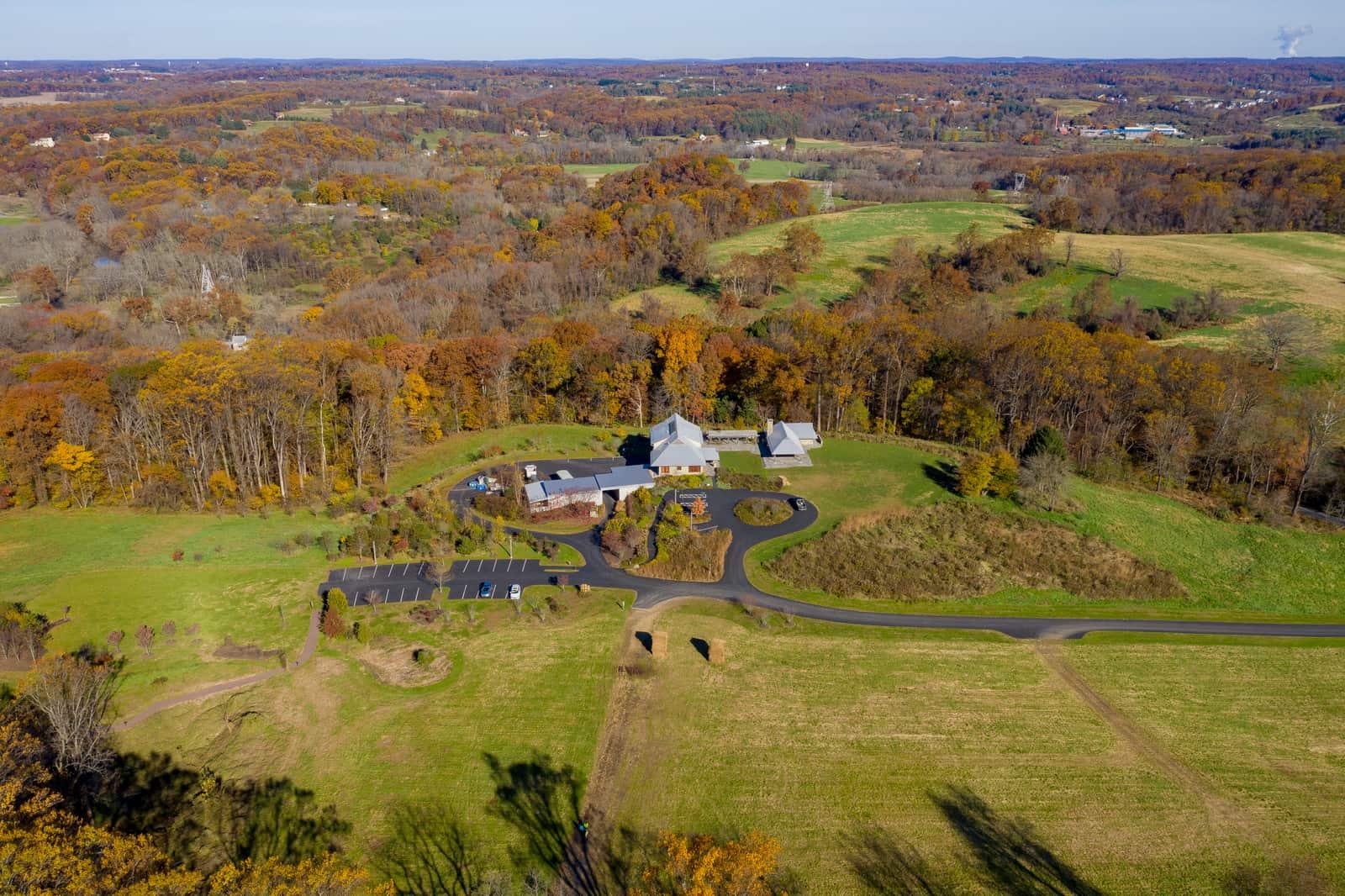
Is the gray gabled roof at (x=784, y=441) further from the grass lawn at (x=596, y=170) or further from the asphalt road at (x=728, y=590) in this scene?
the grass lawn at (x=596, y=170)

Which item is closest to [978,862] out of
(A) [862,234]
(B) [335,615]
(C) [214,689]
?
(B) [335,615]

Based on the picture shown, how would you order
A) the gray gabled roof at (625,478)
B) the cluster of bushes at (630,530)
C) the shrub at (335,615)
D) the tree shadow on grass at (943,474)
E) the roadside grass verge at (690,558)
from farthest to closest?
the tree shadow on grass at (943,474) → the gray gabled roof at (625,478) → the cluster of bushes at (630,530) → the roadside grass verge at (690,558) → the shrub at (335,615)

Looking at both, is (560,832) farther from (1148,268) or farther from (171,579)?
(1148,268)

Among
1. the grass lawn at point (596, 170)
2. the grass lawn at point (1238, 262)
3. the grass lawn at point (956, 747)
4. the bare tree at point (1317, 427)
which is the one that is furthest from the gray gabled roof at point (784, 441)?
the grass lawn at point (596, 170)

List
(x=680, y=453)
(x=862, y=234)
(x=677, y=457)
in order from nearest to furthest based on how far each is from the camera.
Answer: (x=677, y=457) → (x=680, y=453) → (x=862, y=234)

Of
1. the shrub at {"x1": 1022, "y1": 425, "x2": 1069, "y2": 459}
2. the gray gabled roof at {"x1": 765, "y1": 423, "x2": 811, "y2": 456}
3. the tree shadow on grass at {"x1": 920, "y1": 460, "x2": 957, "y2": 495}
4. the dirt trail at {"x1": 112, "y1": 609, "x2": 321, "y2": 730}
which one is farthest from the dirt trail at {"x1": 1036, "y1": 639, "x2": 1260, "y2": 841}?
the dirt trail at {"x1": 112, "y1": 609, "x2": 321, "y2": 730}

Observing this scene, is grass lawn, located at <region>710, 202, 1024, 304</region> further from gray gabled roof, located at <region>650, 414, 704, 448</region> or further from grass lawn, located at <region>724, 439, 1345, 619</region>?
grass lawn, located at <region>724, 439, 1345, 619</region>

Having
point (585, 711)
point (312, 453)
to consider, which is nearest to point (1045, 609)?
point (585, 711)
